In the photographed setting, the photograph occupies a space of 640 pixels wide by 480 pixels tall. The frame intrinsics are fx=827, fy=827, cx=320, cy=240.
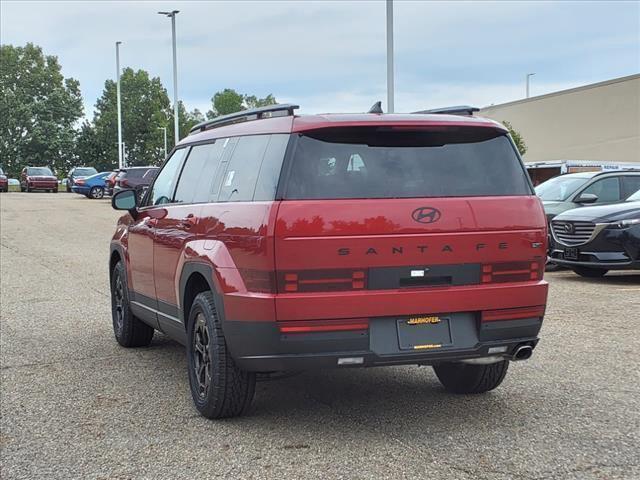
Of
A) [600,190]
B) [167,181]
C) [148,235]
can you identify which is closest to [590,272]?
[600,190]

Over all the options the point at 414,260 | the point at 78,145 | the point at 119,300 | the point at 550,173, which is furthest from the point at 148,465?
the point at 78,145

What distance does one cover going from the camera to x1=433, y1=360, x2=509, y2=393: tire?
5551 millimetres

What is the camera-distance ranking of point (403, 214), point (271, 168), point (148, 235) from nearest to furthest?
point (403, 214) → point (271, 168) → point (148, 235)

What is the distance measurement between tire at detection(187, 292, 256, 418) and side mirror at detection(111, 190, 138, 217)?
193 centimetres

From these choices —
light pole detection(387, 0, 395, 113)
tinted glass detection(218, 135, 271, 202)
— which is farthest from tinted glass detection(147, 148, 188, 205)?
light pole detection(387, 0, 395, 113)

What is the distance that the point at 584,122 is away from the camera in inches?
2140

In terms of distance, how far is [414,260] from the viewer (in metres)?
4.55

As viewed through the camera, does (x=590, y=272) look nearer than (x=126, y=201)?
No

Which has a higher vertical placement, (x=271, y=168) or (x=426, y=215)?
(x=271, y=168)

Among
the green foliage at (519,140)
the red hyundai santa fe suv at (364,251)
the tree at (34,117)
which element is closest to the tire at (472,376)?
the red hyundai santa fe suv at (364,251)

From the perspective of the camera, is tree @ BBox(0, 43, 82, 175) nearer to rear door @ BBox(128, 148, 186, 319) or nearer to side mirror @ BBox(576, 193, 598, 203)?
side mirror @ BBox(576, 193, 598, 203)

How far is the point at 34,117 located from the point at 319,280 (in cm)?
8420

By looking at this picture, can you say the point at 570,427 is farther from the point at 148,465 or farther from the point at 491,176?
the point at 148,465

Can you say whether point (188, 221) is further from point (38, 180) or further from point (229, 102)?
point (229, 102)
